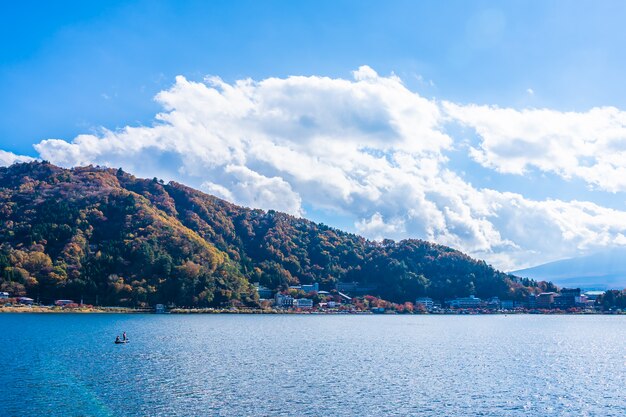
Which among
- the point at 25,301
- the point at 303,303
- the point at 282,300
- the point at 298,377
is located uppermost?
the point at 282,300

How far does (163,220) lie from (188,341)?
4999 inches

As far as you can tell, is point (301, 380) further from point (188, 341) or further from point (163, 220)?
point (163, 220)

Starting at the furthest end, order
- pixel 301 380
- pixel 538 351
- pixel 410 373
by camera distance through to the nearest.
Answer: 1. pixel 538 351
2. pixel 410 373
3. pixel 301 380

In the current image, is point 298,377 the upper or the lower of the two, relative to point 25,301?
lower

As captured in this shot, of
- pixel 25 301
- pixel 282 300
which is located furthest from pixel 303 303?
pixel 25 301

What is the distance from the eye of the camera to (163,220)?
19762 centimetres

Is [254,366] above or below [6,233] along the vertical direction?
below

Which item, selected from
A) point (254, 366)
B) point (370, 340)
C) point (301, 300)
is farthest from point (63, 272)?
point (254, 366)

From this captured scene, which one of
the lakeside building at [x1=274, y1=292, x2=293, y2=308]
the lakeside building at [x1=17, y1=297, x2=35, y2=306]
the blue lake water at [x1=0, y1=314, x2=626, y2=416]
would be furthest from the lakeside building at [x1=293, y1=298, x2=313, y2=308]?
the blue lake water at [x1=0, y1=314, x2=626, y2=416]

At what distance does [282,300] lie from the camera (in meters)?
192

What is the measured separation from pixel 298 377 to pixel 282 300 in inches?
5737

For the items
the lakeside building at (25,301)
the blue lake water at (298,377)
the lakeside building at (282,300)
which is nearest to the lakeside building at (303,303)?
the lakeside building at (282,300)

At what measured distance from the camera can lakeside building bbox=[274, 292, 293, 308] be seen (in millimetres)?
191125

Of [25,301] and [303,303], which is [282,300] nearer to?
[303,303]
